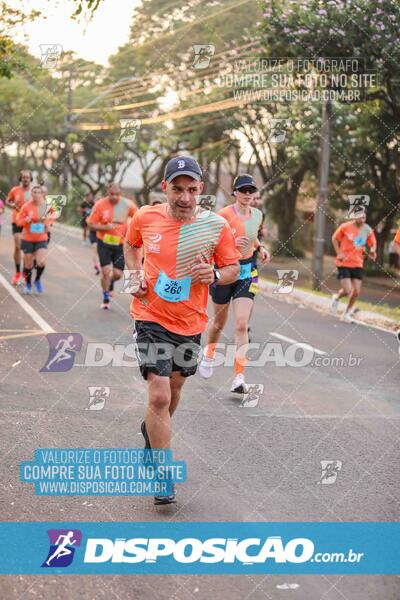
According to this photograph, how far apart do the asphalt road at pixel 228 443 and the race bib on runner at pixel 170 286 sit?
125 cm

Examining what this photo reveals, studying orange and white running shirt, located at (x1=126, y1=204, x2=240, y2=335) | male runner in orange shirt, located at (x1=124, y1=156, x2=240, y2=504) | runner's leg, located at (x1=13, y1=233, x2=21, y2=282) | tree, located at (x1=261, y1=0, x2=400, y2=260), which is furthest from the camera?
runner's leg, located at (x1=13, y1=233, x2=21, y2=282)

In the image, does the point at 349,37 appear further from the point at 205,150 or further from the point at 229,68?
the point at 205,150

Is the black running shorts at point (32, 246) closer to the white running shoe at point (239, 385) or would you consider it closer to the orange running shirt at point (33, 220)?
the orange running shirt at point (33, 220)

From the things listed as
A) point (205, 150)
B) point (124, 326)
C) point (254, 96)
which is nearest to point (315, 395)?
A: point (124, 326)

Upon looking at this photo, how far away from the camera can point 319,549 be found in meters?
5.26

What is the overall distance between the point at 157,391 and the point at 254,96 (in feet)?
98.3

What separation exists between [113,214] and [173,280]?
9308 mm

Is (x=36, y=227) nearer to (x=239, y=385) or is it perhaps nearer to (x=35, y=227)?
(x=35, y=227)

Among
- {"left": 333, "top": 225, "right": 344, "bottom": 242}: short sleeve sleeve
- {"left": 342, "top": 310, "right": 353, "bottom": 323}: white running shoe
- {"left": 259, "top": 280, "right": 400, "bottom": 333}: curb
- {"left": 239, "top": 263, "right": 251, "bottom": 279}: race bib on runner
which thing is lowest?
{"left": 259, "top": 280, "right": 400, "bottom": 333}: curb

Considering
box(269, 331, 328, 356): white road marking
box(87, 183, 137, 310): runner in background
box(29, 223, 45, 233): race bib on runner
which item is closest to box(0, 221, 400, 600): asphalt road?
box(269, 331, 328, 356): white road marking

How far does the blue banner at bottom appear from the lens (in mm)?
4984

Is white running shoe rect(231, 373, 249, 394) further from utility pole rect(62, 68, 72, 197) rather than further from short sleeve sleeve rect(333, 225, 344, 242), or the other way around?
utility pole rect(62, 68, 72, 197)

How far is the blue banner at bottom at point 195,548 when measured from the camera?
498cm

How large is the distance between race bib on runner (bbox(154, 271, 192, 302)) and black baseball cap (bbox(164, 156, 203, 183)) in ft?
2.01
